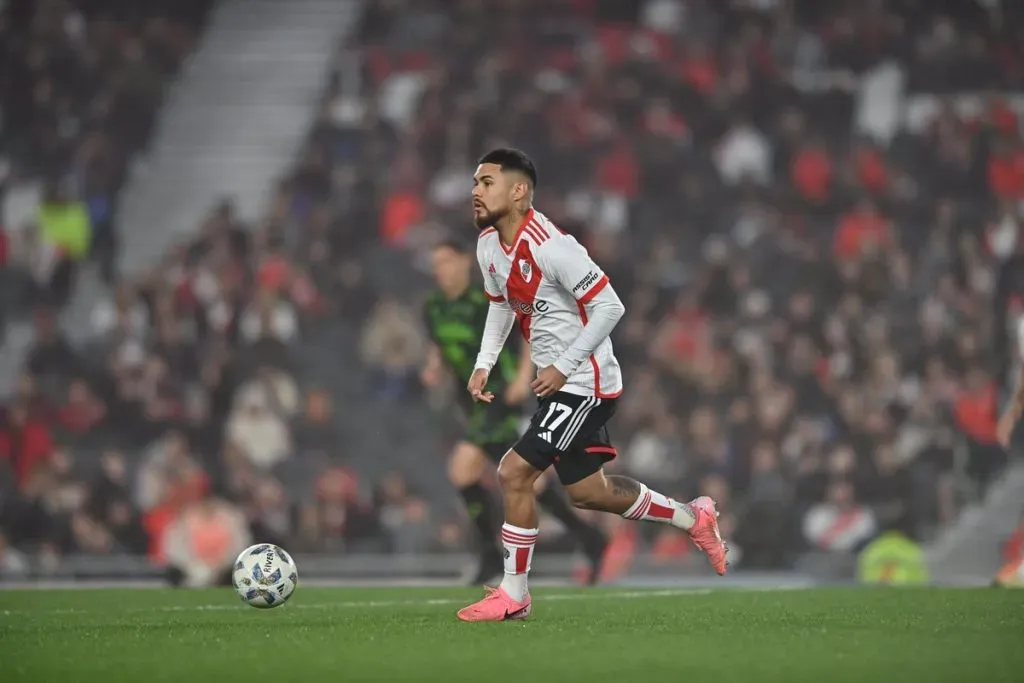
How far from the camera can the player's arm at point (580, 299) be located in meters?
8.00

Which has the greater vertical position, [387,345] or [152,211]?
[152,211]

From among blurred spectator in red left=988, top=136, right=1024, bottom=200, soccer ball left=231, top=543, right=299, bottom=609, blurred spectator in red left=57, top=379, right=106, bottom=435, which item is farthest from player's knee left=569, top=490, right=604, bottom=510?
blurred spectator in red left=988, top=136, right=1024, bottom=200

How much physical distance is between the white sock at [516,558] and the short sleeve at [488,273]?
3.94ft

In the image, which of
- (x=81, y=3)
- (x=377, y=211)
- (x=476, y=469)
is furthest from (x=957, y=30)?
(x=476, y=469)

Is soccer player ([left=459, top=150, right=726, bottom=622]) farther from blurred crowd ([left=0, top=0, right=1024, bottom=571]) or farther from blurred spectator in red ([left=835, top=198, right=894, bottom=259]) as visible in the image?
blurred spectator in red ([left=835, top=198, right=894, bottom=259])

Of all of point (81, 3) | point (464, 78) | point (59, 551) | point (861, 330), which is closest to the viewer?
point (59, 551)

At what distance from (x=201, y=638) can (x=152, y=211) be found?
642 inches

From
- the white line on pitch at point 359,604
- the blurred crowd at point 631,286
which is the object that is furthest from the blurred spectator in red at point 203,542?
the white line on pitch at point 359,604

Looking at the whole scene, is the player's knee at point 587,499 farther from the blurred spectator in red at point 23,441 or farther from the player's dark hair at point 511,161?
the blurred spectator in red at point 23,441

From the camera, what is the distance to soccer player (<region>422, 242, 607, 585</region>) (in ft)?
37.8

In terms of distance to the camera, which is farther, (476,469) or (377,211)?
(377,211)

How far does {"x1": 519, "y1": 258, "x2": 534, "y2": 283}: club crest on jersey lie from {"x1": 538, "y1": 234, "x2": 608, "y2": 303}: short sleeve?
91 mm

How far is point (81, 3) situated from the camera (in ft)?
81.4

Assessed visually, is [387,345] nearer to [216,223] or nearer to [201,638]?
[216,223]
